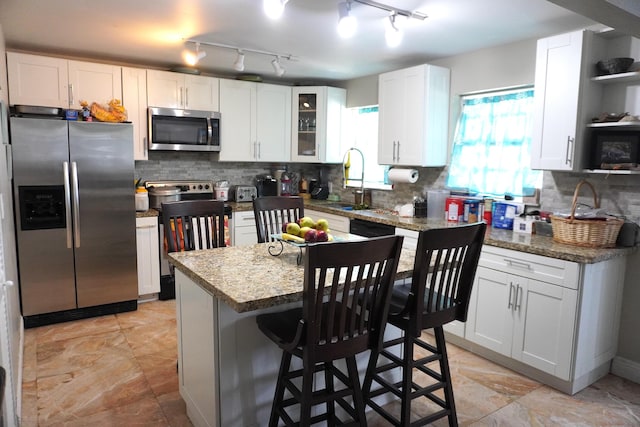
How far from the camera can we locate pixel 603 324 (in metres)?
2.81

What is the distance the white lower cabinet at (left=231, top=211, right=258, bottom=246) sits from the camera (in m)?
4.58

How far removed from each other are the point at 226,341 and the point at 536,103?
8.45 feet

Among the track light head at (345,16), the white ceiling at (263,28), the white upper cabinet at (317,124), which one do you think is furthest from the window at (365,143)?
the track light head at (345,16)

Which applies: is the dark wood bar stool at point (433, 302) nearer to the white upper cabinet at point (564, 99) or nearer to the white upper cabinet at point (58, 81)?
the white upper cabinet at point (564, 99)

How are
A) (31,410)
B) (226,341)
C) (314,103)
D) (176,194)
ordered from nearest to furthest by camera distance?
(226,341)
(31,410)
(176,194)
(314,103)

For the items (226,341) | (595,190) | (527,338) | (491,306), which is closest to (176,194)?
(226,341)

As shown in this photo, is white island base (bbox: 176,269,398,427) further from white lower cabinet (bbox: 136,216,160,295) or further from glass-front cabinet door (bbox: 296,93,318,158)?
glass-front cabinet door (bbox: 296,93,318,158)

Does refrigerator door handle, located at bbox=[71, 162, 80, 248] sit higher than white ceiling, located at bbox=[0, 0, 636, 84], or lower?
lower

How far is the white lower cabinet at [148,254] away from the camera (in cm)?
403

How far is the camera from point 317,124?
5.04 m

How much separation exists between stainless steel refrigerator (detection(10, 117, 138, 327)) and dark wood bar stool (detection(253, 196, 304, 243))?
1481 millimetres

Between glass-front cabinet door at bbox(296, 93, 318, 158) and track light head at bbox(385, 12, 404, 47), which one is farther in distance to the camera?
glass-front cabinet door at bbox(296, 93, 318, 158)

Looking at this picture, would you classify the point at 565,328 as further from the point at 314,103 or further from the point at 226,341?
the point at 314,103

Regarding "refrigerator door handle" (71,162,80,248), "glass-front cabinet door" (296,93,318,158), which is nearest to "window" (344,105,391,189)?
"glass-front cabinet door" (296,93,318,158)
